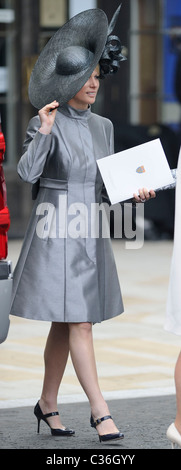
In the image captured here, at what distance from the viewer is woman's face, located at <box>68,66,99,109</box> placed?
5563 millimetres

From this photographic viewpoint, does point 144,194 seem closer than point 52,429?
Yes

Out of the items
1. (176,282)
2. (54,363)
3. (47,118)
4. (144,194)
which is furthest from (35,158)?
(54,363)

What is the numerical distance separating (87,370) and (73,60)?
55.4 inches

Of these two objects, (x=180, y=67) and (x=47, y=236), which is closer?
(x=47, y=236)

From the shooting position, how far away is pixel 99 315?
18.2 ft

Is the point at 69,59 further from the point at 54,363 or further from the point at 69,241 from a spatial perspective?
the point at 54,363

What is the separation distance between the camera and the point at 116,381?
7.13m

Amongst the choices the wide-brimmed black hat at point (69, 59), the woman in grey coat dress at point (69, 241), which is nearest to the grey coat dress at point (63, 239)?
the woman in grey coat dress at point (69, 241)

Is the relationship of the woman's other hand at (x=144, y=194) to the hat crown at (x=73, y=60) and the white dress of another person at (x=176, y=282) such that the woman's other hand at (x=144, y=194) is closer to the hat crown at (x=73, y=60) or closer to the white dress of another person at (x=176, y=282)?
the white dress of another person at (x=176, y=282)

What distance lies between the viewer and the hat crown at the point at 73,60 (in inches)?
219

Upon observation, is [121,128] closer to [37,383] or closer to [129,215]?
[37,383]

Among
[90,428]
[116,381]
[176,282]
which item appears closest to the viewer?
[176,282]

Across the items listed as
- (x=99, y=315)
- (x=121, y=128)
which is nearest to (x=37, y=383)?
(x=99, y=315)
